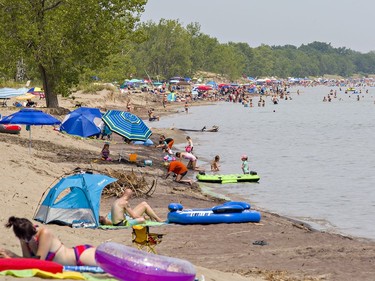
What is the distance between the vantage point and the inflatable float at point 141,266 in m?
8.43

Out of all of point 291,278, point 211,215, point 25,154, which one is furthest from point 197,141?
point 291,278

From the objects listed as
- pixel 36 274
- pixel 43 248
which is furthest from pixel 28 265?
pixel 43 248

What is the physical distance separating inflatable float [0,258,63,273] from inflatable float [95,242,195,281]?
683 millimetres

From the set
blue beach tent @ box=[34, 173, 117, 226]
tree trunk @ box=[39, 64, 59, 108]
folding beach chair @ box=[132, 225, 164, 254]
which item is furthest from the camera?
tree trunk @ box=[39, 64, 59, 108]

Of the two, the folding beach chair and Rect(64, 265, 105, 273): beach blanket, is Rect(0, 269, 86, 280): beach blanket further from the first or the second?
the folding beach chair

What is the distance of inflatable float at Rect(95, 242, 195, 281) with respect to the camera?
27.7 ft

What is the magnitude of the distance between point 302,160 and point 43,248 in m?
27.9

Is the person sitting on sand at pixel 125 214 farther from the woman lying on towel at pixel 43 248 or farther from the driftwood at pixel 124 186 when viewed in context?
the woman lying on towel at pixel 43 248

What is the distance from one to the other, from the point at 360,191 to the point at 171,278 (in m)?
18.2

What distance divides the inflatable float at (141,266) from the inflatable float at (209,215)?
676cm

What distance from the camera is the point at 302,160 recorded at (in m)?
36.5

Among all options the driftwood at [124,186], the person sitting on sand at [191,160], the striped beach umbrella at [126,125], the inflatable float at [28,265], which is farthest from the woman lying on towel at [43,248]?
the person sitting on sand at [191,160]

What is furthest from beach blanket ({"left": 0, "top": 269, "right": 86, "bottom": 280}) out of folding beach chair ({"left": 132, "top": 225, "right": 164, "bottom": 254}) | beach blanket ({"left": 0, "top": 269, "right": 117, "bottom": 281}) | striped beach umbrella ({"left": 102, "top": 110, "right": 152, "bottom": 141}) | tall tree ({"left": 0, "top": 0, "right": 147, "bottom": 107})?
tall tree ({"left": 0, "top": 0, "right": 147, "bottom": 107})

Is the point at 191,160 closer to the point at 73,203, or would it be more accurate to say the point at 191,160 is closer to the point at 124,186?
the point at 124,186
